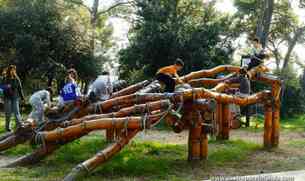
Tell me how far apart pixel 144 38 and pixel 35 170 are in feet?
40.4

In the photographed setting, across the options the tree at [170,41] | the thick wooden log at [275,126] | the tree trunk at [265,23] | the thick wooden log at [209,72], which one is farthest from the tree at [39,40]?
the thick wooden log at [275,126]

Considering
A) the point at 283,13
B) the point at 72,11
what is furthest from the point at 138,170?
the point at 283,13

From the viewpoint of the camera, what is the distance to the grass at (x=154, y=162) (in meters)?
9.41

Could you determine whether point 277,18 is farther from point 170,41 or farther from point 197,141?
point 197,141

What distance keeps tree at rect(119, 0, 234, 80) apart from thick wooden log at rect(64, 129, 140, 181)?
11.5m

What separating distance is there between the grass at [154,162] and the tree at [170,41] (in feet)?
24.4

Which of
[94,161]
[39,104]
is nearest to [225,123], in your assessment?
[39,104]

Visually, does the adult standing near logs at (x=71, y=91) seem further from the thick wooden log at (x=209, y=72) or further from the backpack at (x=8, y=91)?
the thick wooden log at (x=209, y=72)

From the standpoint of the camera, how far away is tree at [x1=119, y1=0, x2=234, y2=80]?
20.6 metres

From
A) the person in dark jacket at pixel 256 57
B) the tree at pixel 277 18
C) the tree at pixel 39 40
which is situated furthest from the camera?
the tree at pixel 277 18

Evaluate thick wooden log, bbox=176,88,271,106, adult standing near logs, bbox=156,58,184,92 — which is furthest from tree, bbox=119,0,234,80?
adult standing near logs, bbox=156,58,184,92

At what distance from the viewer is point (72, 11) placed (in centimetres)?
2459

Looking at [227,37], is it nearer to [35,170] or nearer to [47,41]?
[47,41]

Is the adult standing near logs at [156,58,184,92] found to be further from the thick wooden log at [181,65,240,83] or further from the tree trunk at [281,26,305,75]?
the tree trunk at [281,26,305,75]
